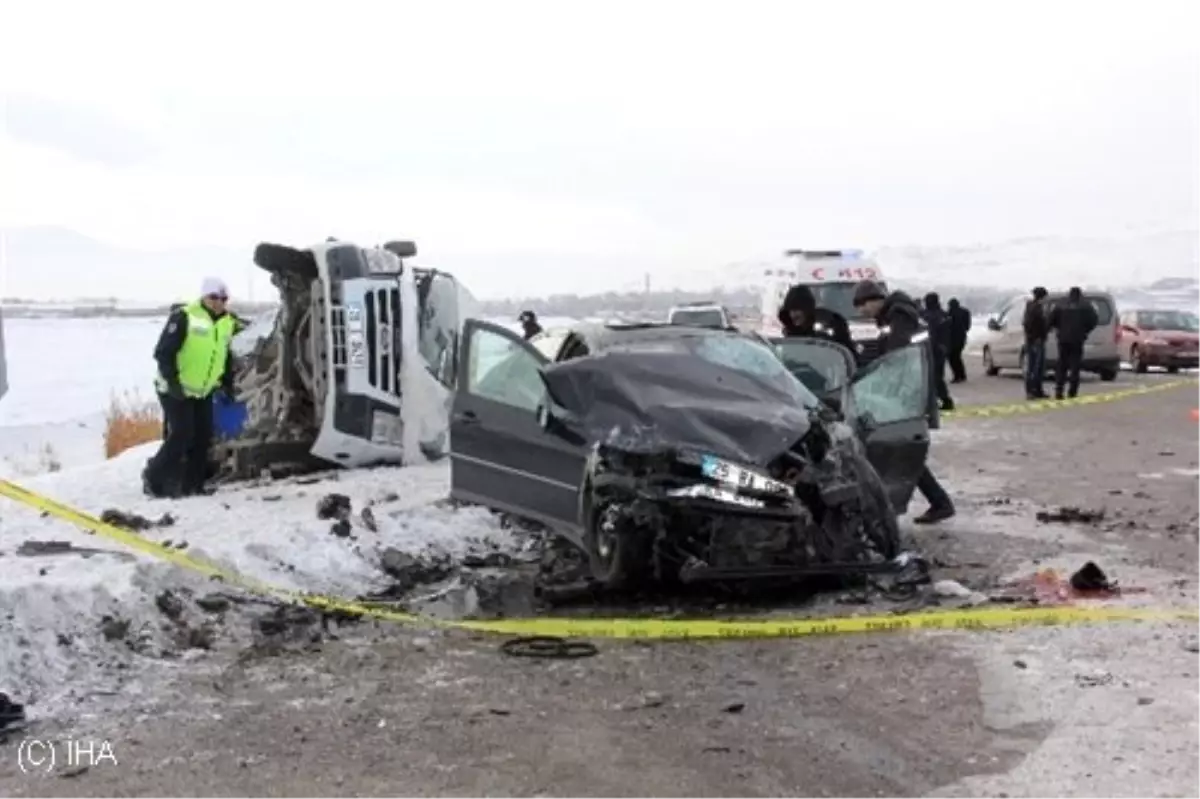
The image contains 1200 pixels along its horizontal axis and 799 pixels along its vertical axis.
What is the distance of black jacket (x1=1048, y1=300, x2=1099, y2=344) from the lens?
A: 19.3 meters

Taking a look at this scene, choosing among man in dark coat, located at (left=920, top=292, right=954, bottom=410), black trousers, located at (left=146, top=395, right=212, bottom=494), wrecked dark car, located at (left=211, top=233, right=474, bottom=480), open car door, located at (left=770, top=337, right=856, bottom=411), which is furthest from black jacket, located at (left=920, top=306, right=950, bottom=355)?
black trousers, located at (left=146, top=395, right=212, bottom=494)

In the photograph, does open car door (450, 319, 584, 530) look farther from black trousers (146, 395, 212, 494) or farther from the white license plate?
black trousers (146, 395, 212, 494)

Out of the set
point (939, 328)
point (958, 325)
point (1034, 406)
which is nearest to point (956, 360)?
point (958, 325)

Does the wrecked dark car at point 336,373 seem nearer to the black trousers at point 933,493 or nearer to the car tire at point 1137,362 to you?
the black trousers at point 933,493

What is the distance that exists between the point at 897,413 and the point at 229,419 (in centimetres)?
618

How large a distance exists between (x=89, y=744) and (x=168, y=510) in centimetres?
494

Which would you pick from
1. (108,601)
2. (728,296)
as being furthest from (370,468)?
(728,296)

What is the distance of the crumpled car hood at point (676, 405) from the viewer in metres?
7.11

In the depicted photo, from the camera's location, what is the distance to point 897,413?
8.52m

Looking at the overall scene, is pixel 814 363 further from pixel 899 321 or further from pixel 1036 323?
pixel 1036 323

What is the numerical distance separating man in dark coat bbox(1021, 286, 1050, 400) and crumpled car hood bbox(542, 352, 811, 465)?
13.6 meters

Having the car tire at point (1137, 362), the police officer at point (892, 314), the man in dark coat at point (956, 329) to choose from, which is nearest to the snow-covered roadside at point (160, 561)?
the police officer at point (892, 314)

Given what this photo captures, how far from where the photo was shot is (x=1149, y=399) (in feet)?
64.0

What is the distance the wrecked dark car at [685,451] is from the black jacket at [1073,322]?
38.2 feet
